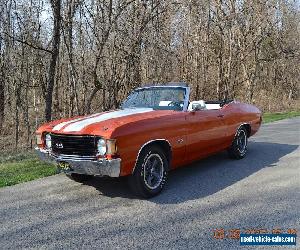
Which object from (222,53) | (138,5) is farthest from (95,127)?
(222,53)

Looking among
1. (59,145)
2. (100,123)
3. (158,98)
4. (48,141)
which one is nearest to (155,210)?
(100,123)

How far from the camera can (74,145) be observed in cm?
527

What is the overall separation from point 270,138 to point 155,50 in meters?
8.19

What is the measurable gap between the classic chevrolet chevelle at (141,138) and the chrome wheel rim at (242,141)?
877 mm

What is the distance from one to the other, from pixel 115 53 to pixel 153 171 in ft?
29.4

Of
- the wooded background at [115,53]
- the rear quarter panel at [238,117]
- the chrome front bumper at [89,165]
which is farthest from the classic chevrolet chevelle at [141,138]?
the wooded background at [115,53]

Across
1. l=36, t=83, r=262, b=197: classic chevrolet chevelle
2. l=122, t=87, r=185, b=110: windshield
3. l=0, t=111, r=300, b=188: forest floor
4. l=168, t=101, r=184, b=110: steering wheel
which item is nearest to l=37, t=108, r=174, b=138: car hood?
l=36, t=83, r=262, b=197: classic chevrolet chevelle

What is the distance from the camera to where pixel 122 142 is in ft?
16.3

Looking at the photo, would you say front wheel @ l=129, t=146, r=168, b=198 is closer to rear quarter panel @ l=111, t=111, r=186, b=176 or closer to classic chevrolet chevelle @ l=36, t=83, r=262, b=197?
classic chevrolet chevelle @ l=36, t=83, r=262, b=197

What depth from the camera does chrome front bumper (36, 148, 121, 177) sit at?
489 cm

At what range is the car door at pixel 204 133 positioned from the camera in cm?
625

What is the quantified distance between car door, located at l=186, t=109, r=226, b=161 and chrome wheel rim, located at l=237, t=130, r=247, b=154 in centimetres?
77

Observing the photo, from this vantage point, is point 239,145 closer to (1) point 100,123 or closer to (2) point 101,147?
(1) point 100,123

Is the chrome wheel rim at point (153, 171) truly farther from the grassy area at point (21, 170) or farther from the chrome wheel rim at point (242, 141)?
the chrome wheel rim at point (242, 141)
